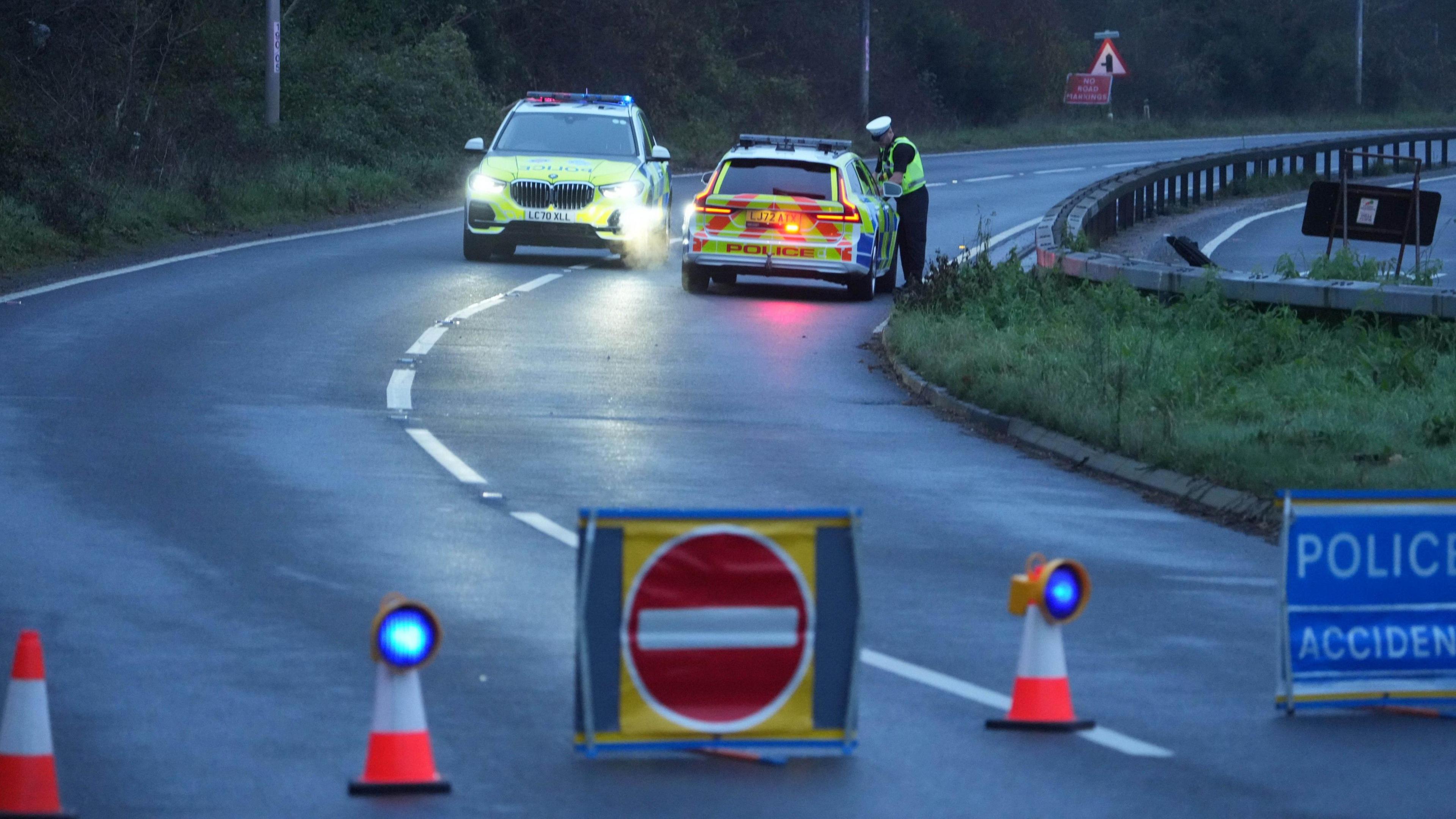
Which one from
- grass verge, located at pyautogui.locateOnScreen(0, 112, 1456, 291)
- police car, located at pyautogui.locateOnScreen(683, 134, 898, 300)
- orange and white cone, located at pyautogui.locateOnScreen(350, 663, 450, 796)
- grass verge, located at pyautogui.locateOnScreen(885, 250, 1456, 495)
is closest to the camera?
orange and white cone, located at pyautogui.locateOnScreen(350, 663, 450, 796)

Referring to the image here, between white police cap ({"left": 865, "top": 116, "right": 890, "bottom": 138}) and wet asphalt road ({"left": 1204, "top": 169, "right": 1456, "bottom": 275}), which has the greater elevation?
white police cap ({"left": 865, "top": 116, "right": 890, "bottom": 138})

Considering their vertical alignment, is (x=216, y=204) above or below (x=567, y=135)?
below

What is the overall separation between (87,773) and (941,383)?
11.0 metres

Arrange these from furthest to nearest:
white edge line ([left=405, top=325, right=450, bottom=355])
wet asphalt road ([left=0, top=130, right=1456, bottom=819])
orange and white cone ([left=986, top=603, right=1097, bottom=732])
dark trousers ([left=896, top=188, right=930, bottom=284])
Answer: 1. dark trousers ([left=896, top=188, right=930, bottom=284])
2. white edge line ([left=405, top=325, right=450, bottom=355])
3. orange and white cone ([left=986, top=603, right=1097, bottom=732])
4. wet asphalt road ([left=0, top=130, right=1456, bottom=819])

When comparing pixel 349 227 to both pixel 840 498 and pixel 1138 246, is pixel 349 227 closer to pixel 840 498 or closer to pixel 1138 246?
pixel 1138 246

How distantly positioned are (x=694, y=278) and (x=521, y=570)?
14719 mm

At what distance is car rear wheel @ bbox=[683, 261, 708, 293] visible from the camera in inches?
968

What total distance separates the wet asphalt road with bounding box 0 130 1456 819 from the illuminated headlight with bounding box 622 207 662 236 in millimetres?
6051

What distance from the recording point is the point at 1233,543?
11.6 meters

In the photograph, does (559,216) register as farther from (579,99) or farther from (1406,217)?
(1406,217)

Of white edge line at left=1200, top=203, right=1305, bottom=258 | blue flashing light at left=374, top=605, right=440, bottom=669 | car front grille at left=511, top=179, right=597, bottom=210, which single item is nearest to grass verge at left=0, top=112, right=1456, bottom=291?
white edge line at left=1200, top=203, right=1305, bottom=258

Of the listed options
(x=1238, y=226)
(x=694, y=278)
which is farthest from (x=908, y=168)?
(x=1238, y=226)

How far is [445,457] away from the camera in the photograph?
43.9 feet

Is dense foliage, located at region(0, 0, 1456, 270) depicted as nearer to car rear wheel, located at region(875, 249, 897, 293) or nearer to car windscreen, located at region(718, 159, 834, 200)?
car windscreen, located at region(718, 159, 834, 200)
